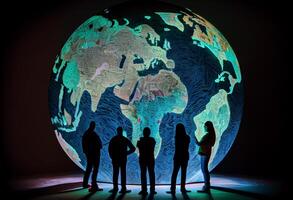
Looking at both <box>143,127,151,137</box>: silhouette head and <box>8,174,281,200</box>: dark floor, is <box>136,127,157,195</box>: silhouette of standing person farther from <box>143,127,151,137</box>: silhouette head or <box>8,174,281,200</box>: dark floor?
<box>8,174,281,200</box>: dark floor

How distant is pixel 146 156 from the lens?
8.12 metres

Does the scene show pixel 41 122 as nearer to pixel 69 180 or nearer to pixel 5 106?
pixel 5 106

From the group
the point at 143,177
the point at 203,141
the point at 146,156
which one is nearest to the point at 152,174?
the point at 143,177

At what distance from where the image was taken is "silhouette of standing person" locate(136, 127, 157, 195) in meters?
8.12

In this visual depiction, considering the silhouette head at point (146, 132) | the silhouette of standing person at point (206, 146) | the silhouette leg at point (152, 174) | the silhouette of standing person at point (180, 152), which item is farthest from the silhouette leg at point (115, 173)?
the silhouette of standing person at point (206, 146)

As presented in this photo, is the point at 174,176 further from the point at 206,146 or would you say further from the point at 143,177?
the point at 206,146

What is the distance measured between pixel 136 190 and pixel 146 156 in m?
0.75

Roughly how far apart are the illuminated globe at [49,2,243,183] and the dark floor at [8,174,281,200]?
462 mm

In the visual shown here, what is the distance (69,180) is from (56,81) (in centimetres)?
199

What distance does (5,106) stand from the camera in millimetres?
11703

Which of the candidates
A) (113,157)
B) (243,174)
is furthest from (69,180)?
(243,174)

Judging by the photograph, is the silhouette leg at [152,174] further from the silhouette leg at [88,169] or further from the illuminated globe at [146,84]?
the silhouette leg at [88,169]

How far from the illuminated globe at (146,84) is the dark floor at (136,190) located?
46 centimetres

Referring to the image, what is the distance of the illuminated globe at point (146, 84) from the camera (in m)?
8.65
